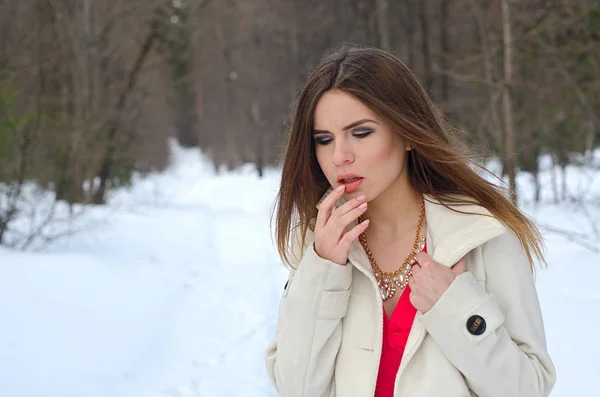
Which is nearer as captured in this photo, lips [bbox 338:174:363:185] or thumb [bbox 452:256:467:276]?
thumb [bbox 452:256:467:276]

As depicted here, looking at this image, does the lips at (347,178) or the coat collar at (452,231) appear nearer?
the coat collar at (452,231)

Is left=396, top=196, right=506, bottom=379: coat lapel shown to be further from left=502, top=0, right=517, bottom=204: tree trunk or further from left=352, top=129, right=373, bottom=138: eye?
left=502, top=0, right=517, bottom=204: tree trunk

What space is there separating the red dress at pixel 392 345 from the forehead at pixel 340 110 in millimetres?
527

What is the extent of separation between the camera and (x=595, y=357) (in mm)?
3865

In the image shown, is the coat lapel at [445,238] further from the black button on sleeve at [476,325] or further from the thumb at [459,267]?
the black button on sleeve at [476,325]

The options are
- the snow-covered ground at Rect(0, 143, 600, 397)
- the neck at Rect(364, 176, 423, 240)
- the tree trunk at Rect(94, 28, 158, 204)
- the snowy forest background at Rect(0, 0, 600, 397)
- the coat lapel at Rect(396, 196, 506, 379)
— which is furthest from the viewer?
the tree trunk at Rect(94, 28, 158, 204)

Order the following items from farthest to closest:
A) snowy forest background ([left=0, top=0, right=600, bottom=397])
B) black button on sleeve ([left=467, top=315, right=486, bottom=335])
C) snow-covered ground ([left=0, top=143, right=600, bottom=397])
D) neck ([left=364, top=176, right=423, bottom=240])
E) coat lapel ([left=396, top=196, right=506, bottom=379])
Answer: snowy forest background ([left=0, top=0, right=600, bottom=397]) → snow-covered ground ([left=0, top=143, right=600, bottom=397]) → neck ([left=364, top=176, right=423, bottom=240]) → coat lapel ([left=396, top=196, right=506, bottom=379]) → black button on sleeve ([left=467, top=315, right=486, bottom=335])

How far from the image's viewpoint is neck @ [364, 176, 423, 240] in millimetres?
1855

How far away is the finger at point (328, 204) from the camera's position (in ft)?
5.51

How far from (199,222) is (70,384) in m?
9.78

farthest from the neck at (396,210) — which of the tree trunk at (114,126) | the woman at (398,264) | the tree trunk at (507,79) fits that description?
the tree trunk at (114,126)

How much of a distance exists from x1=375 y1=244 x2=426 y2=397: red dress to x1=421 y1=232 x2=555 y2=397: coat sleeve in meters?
0.16

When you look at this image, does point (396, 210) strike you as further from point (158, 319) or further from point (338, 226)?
point (158, 319)

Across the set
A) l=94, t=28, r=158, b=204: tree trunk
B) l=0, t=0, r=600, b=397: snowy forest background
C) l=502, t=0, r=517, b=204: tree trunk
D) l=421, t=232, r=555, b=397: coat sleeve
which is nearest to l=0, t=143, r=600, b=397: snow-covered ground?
l=0, t=0, r=600, b=397: snowy forest background
